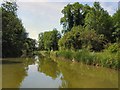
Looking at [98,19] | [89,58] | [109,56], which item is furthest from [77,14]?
[109,56]

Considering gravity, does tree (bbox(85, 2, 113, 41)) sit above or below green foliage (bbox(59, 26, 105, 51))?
above

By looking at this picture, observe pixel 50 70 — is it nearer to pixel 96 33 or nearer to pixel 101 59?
pixel 101 59

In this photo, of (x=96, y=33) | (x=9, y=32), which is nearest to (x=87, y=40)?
(x=96, y=33)

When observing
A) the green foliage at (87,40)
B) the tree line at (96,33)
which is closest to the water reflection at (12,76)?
the tree line at (96,33)

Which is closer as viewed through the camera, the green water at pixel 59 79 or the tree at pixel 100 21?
the green water at pixel 59 79

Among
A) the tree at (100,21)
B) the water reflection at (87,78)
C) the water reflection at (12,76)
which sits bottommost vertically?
the water reflection at (87,78)

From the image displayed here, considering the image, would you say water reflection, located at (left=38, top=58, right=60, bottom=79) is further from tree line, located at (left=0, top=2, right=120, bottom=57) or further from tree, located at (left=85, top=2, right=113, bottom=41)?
tree, located at (left=85, top=2, right=113, bottom=41)

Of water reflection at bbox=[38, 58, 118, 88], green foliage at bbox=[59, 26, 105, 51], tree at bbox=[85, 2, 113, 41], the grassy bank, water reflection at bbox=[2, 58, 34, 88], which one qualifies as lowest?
water reflection at bbox=[38, 58, 118, 88]

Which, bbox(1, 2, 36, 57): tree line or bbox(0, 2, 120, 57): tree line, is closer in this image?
bbox(0, 2, 120, 57): tree line

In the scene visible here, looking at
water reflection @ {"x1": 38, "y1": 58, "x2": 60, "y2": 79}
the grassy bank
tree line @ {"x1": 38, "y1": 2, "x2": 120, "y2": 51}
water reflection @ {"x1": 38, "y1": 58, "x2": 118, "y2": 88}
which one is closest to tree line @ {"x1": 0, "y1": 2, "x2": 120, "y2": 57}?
tree line @ {"x1": 38, "y1": 2, "x2": 120, "y2": 51}

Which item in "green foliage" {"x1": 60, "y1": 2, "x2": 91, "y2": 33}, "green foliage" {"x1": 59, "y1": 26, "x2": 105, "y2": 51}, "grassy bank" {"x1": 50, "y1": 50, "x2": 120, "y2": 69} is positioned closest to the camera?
"grassy bank" {"x1": 50, "y1": 50, "x2": 120, "y2": 69}

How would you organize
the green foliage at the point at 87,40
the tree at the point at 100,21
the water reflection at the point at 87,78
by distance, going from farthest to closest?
the tree at the point at 100,21 → the green foliage at the point at 87,40 → the water reflection at the point at 87,78

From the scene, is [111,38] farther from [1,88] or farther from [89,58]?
[1,88]

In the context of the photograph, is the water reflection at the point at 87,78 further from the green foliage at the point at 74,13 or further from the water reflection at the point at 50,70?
the green foliage at the point at 74,13
